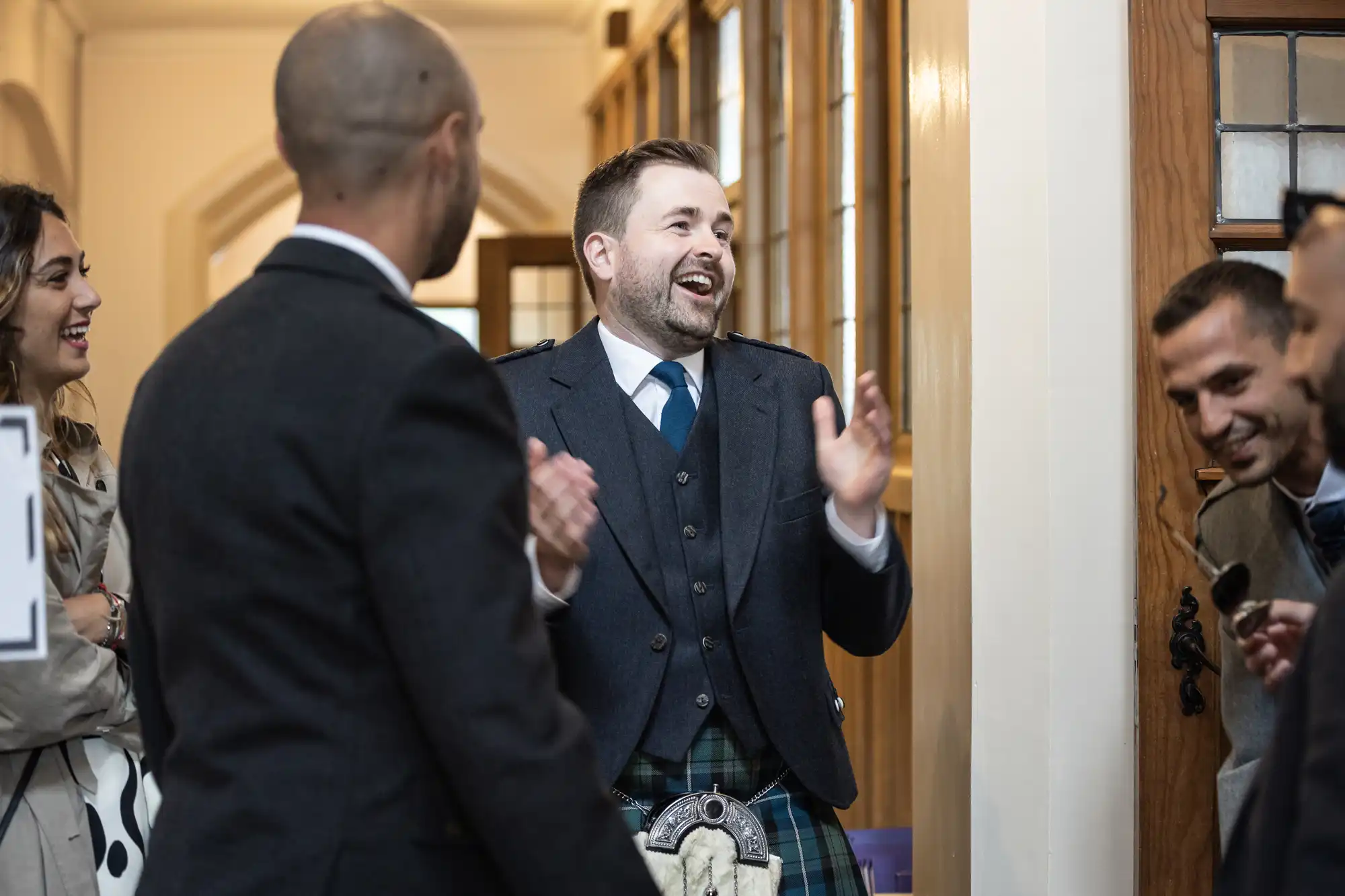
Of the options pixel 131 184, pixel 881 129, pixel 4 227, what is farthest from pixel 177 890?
pixel 131 184

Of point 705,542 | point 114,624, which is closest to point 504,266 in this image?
point 114,624

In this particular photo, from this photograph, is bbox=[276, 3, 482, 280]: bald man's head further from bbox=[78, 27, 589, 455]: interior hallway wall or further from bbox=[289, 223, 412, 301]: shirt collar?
bbox=[78, 27, 589, 455]: interior hallway wall

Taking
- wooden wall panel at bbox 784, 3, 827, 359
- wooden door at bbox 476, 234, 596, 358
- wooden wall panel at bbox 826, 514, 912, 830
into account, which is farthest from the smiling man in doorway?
wooden door at bbox 476, 234, 596, 358

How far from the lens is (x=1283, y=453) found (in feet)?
6.47

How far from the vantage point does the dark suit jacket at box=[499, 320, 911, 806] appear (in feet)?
7.07

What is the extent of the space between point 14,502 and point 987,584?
1748mm

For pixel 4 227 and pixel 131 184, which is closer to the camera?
pixel 4 227

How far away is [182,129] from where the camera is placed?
32.7 ft

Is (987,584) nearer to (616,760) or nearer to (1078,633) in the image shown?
(1078,633)

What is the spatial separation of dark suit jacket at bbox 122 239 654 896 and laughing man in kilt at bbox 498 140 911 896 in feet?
2.23

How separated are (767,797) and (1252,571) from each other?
2.60 feet

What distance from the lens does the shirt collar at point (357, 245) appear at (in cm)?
138

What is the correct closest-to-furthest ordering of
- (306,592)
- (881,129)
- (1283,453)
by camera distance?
1. (306,592)
2. (1283,453)
3. (881,129)

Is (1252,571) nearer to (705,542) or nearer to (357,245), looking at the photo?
(705,542)
